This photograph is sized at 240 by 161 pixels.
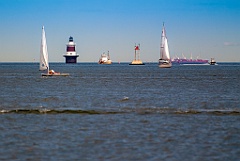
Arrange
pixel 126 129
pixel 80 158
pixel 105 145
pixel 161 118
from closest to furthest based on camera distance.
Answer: pixel 80 158 → pixel 105 145 → pixel 126 129 → pixel 161 118

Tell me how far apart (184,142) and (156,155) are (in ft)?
11.2

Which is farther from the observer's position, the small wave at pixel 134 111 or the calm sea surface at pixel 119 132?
the small wave at pixel 134 111

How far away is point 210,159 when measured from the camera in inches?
877

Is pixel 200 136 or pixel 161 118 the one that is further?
pixel 161 118

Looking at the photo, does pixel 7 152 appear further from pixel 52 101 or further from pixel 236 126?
pixel 52 101

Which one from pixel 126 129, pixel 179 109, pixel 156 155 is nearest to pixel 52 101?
pixel 179 109

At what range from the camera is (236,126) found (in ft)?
104

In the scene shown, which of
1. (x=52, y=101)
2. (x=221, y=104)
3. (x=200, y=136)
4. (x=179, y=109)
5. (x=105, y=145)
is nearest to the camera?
(x=105, y=145)

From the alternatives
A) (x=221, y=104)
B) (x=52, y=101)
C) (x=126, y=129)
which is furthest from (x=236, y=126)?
(x=52, y=101)

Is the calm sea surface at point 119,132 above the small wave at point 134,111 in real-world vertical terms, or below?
above

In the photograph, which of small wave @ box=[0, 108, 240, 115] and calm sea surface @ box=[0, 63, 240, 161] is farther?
small wave @ box=[0, 108, 240, 115]

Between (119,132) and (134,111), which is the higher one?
(119,132)

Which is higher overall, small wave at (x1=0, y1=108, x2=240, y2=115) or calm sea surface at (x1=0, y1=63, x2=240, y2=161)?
calm sea surface at (x1=0, y1=63, x2=240, y2=161)

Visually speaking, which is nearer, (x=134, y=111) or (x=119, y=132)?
(x=119, y=132)
